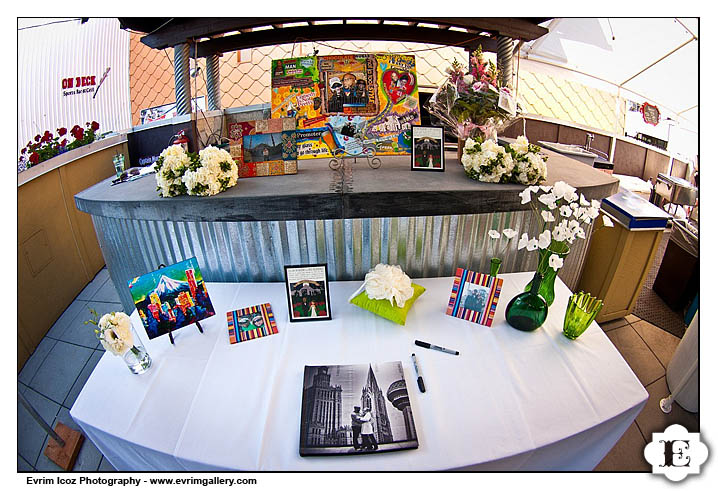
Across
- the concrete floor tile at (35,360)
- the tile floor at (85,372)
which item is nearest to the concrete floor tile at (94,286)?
the tile floor at (85,372)

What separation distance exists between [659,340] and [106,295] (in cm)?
391

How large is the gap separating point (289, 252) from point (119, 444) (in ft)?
3.03

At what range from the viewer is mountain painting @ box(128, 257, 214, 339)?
4.33 feet

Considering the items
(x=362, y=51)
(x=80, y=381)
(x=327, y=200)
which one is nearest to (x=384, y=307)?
(x=327, y=200)

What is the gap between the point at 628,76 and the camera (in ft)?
12.1

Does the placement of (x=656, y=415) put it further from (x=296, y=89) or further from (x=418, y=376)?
(x=296, y=89)

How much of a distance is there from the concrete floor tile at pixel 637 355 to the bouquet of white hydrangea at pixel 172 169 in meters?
2.57

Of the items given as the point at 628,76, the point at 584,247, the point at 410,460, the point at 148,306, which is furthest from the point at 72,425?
the point at 628,76

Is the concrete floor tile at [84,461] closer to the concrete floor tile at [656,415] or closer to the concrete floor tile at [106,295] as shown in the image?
the concrete floor tile at [106,295]

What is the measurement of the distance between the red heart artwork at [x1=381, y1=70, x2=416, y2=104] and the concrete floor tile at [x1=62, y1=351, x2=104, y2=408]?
242 cm

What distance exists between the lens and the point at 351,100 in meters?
2.12

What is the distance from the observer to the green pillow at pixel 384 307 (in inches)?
56.2

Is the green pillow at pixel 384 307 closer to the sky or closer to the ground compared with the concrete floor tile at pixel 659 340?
closer to the sky

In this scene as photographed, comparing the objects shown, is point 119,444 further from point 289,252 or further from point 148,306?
point 289,252
